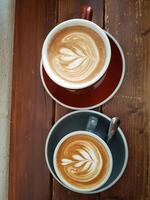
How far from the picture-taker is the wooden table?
28.5 inches

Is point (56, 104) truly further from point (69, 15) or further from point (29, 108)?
point (69, 15)

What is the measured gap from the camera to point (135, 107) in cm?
73

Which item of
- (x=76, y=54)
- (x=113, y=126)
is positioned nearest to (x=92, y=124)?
(x=113, y=126)

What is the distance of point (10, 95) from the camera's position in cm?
78

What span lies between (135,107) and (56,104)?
0.16 meters

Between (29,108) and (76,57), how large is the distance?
0.16 metres

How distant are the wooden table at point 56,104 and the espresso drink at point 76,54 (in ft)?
0.25

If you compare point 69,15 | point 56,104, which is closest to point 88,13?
point 69,15

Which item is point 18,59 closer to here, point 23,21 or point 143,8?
point 23,21

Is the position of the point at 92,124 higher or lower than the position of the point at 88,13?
lower

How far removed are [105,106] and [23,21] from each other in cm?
24

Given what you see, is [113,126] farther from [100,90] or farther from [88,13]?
[88,13]

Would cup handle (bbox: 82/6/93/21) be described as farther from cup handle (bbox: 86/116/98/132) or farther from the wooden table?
cup handle (bbox: 86/116/98/132)

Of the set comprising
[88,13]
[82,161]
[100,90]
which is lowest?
[82,161]
